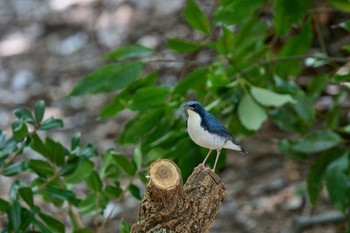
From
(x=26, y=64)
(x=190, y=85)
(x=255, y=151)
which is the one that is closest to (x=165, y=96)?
(x=190, y=85)

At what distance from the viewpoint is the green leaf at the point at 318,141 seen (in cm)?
321

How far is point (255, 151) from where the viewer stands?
4805 millimetres

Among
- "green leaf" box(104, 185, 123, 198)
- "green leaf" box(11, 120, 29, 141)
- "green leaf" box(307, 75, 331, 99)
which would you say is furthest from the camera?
"green leaf" box(307, 75, 331, 99)

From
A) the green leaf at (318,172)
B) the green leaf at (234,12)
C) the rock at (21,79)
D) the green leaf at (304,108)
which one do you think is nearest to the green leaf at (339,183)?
the green leaf at (318,172)

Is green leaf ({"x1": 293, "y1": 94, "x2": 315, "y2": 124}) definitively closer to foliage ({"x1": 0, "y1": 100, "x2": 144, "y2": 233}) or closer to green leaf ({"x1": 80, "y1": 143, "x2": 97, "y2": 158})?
foliage ({"x1": 0, "y1": 100, "x2": 144, "y2": 233})

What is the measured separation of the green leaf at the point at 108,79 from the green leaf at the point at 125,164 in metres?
0.39

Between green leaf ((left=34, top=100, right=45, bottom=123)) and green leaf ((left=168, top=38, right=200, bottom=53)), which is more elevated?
green leaf ((left=34, top=100, right=45, bottom=123))

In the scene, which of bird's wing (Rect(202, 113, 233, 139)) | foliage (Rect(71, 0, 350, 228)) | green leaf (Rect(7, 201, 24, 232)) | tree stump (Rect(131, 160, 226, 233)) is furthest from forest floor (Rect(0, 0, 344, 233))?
tree stump (Rect(131, 160, 226, 233))

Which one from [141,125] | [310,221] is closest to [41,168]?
[141,125]

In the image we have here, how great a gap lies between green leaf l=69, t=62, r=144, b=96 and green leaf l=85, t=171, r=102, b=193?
393 mm

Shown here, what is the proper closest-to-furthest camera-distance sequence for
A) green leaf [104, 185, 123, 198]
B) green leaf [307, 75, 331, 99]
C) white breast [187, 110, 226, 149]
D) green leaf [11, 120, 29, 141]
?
white breast [187, 110, 226, 149] → green leaf [11, 120, 29, 141] → green leaf [104, 185, 123, 198] → green leaf [307, 75, 331, 99]

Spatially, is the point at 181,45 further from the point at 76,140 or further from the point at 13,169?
the point at 13,169

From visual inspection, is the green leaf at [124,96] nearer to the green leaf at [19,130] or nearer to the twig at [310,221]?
the green leaf at [19,130]

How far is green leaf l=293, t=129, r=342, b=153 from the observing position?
10.5 feet
